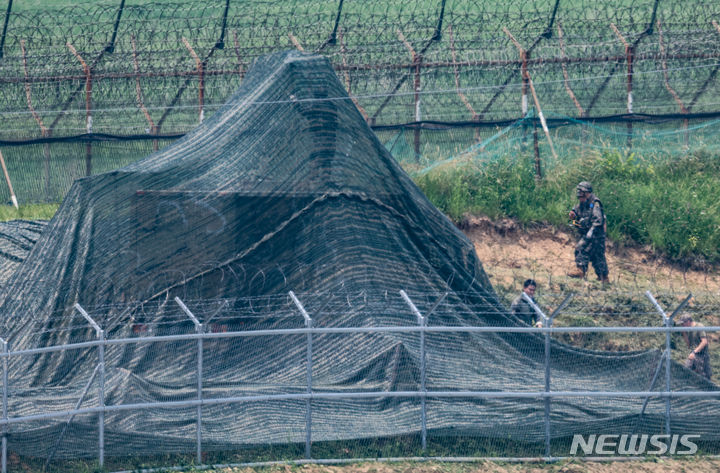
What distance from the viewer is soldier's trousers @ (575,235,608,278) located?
1288cm

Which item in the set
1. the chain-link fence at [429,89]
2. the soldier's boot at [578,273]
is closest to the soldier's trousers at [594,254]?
the soldier's boot at [578,273]

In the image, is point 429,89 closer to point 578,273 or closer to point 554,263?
point 554,263

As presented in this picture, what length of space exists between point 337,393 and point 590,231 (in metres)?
6.09

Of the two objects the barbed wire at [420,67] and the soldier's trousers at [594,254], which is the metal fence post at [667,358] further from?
the barbed wire at [420,67]

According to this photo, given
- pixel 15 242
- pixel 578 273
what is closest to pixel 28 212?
pixel 15 242

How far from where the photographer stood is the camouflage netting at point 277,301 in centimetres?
816

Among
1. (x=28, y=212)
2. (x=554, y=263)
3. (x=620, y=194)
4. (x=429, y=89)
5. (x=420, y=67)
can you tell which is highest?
(x=420, y=67)

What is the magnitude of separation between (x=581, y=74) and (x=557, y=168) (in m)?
2.14

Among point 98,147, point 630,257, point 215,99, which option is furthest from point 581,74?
point 98,147

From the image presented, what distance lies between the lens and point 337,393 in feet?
26.3

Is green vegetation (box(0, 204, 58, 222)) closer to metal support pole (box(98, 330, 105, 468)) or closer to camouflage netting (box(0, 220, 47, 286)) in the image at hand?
camouflage netting (box(0, 220, 47, 286))

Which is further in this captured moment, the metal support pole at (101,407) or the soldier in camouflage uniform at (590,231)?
the soldier in camouflage uniform at (590,231)

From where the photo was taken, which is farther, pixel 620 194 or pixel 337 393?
pixel 620 194

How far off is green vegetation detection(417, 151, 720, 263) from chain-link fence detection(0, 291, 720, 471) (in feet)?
18.8
